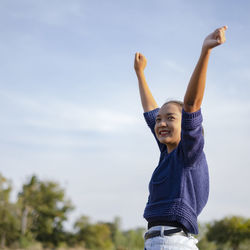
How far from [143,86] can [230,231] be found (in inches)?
1001

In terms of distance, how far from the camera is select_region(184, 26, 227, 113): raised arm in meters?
2.29

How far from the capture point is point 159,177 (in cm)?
283

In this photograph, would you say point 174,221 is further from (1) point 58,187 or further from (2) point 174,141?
(1) point 58,187

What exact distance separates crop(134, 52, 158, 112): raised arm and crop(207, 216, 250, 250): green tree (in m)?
24.8

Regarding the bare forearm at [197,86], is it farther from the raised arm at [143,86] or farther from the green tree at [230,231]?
the green tree at [230,231]

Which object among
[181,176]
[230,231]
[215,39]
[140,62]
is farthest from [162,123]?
[230,231]

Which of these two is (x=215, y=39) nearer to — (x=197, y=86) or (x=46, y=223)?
(x=197, y=86)

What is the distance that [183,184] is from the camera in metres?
2.67

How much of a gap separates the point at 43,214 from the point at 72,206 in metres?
2.59

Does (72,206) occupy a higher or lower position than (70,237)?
higher

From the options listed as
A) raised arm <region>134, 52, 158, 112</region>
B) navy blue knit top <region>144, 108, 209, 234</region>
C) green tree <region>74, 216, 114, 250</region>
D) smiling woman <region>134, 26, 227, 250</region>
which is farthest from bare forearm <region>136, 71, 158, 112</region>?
green tree <region>74, 216, 114, 250</region>

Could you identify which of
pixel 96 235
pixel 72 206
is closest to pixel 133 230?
pixel 96 235

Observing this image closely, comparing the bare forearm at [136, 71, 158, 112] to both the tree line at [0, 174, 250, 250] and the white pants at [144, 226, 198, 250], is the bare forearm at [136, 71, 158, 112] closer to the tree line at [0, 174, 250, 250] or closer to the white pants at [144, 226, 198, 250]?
the white pants at [144, 226, 198, 250]

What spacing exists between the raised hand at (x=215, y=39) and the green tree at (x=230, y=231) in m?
26.0
